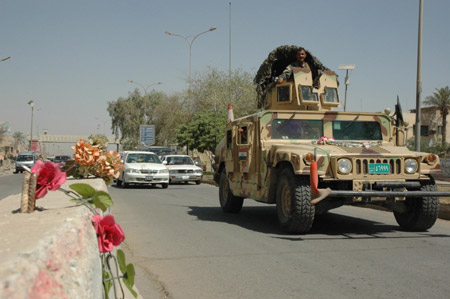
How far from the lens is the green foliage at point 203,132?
3616 centimetres

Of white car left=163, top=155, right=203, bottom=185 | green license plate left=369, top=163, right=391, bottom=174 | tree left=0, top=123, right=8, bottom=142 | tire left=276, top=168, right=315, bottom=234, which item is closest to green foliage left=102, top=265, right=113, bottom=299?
tire left=276, top=168, right=315, bottom=234

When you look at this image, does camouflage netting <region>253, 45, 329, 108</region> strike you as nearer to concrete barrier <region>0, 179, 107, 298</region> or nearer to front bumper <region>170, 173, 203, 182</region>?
concrete barrier <region>0, 179, 107, 298</region>

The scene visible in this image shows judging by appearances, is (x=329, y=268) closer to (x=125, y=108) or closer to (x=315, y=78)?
(x=315, y=78)

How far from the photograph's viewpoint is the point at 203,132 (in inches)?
1468

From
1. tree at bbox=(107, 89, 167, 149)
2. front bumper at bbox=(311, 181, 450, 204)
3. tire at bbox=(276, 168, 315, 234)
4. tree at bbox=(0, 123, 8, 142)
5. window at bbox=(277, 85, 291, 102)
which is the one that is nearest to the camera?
front bumper at bbox=(311, 181, 450, 204)

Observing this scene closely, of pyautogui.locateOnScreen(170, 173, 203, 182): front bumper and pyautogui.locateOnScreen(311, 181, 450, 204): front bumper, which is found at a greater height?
pyautogui.locateOnScreen(311, 181, 450, 204): front bumper

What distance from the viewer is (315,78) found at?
10352 millimetres

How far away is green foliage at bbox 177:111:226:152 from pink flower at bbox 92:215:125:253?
1311 inches

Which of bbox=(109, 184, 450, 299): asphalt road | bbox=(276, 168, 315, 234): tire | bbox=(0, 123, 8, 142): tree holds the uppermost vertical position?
bbox=(0, 123, 8, 142): tree

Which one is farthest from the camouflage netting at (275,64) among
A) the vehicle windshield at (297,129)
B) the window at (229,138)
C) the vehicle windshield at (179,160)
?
the vehicle windshield at (179,160)

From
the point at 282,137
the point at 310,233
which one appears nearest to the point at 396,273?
the point at 310,233

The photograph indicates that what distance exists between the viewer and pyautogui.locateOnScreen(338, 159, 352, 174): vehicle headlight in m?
7.21

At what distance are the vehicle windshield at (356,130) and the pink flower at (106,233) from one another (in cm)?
720

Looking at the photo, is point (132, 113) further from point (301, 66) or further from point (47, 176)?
point (47, 176)
